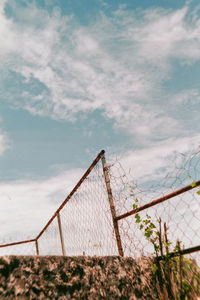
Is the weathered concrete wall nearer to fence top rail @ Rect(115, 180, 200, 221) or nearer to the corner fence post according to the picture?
fence top rail @ Rect(115, 180, 200, 221)

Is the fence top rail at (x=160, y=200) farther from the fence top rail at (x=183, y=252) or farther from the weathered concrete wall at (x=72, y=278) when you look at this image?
the weathered concrete wall at (x=72, y=278)

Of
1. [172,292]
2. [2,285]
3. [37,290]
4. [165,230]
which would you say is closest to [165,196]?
[165,230]

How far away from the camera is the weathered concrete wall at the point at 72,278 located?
3.15ft

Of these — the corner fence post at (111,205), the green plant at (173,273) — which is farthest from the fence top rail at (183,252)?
the corner fence post at (111,205)

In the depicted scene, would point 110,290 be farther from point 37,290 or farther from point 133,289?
point 37,290

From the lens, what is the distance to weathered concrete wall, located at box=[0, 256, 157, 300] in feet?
3.15

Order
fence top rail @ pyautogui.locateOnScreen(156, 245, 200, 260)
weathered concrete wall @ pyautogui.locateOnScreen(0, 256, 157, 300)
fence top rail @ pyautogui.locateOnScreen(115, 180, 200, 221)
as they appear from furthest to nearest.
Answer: fence top rail @ pyautogui.locateOnScreen(115, 180, 200, 221) < fence top rail @ pyautogui.locateOnScreen(156, 245, 200, 260) < weathered concrete wall @ pyautogui.locateOnScreen(0, 256, 157, 300)

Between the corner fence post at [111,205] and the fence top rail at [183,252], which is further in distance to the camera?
the corner fence post at [111,205]

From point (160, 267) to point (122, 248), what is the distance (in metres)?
0.71

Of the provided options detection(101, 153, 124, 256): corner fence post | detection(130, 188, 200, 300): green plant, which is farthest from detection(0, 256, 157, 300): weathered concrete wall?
detection(101, 153, 124, 256): corner fence post

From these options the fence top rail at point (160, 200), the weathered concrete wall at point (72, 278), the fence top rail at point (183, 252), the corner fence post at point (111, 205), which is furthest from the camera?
the corner fence post at point (111, 205)

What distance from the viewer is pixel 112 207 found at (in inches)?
97.6

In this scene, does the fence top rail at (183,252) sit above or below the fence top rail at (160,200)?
below

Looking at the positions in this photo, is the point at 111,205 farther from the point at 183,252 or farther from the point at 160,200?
the point at 183,252
